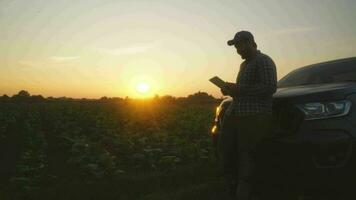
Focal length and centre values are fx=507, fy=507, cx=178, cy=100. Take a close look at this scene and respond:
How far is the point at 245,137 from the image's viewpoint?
17.6 feet

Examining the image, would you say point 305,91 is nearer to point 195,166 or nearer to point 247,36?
point 247,36

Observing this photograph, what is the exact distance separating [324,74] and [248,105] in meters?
1.60

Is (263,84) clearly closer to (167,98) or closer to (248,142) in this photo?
(248,142)

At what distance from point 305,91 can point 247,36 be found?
2.79 feet

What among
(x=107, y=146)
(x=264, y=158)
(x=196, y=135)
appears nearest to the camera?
(x=264, y=158)

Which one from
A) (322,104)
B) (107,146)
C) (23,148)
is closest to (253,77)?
(322,104)

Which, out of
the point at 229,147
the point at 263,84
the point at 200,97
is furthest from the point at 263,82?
the point at 200,97

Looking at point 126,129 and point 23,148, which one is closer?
point 23,148

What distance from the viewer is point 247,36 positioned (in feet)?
18.0

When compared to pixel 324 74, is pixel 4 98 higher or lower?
higher

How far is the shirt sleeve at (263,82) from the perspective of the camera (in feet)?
17.3

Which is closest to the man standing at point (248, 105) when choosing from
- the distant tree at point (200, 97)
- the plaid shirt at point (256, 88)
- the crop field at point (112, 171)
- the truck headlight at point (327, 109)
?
the plaid shirt at point (256, 88)

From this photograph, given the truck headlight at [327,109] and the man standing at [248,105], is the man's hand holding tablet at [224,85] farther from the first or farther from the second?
the truck headlight at [327,109]

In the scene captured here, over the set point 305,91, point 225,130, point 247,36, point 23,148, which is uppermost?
point 247,36
